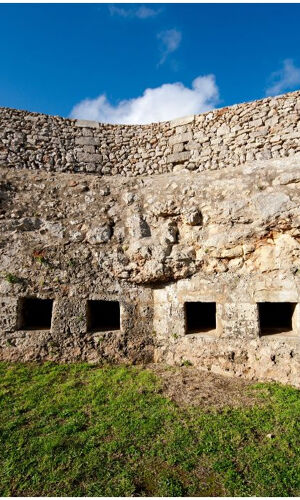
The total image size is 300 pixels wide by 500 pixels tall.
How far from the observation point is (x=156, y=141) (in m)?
9.35

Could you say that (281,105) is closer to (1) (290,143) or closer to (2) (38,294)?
(1) (290,143)

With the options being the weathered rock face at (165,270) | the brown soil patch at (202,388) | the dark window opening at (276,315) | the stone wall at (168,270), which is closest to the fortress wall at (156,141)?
the weathered rock face at (165,270)

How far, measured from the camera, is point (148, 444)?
4176mm

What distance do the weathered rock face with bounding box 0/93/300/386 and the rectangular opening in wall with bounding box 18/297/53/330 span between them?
0.14 ft

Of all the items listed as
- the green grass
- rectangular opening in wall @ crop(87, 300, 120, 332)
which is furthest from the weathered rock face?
the green grass

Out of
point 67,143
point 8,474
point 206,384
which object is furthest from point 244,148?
point 8,474

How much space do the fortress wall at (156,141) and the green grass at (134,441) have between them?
5.73m

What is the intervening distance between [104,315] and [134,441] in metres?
4.11

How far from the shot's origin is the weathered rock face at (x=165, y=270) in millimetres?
6051

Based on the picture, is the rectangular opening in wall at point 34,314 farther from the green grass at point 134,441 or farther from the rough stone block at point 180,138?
the rough stone block at point 180,138

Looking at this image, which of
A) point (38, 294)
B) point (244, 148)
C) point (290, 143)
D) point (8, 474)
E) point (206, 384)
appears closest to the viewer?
point (8, 474)

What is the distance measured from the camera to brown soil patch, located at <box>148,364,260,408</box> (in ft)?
17.1

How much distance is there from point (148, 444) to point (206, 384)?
6.39 ft

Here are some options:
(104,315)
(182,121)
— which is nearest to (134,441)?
(104,315)
